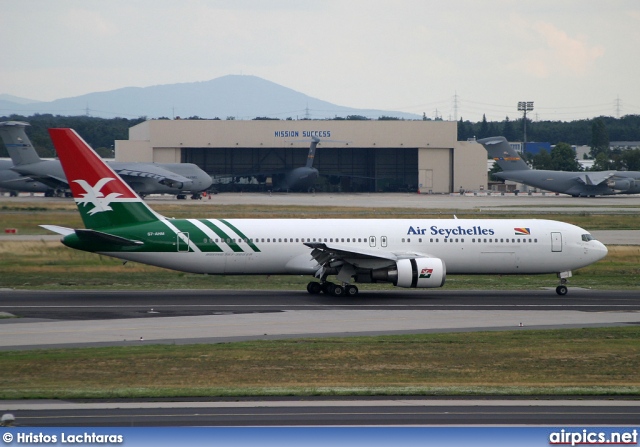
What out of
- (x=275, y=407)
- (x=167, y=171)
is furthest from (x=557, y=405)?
(x=167, y=171)

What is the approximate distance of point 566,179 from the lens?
12225cm

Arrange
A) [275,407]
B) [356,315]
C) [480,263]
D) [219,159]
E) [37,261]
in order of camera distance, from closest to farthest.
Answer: [275,407], [356,315], [480,263], [37,261], [219,159]

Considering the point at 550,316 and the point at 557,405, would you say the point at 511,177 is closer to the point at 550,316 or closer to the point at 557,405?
the point at 550,316

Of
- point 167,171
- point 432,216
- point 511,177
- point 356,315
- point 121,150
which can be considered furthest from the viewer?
point 121,150

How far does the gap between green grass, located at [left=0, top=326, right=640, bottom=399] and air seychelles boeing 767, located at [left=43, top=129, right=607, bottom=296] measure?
969cm

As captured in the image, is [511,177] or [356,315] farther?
[511,177]

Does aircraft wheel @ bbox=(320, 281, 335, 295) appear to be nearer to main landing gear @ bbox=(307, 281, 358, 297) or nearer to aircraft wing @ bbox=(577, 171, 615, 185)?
main landing gear @ bbox=(307, 281, 358, 297)

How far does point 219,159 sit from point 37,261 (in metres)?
100

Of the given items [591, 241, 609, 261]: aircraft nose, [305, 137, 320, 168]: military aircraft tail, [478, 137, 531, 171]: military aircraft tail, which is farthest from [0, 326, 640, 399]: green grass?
[305, 137, 320, 168]: military aircraft tail

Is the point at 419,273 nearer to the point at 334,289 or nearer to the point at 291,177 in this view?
the point at 334,289

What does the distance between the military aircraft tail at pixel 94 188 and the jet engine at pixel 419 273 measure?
11.3 meters

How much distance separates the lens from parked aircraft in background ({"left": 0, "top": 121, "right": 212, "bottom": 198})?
327ft

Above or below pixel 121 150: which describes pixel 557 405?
below

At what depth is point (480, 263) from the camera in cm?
3978
